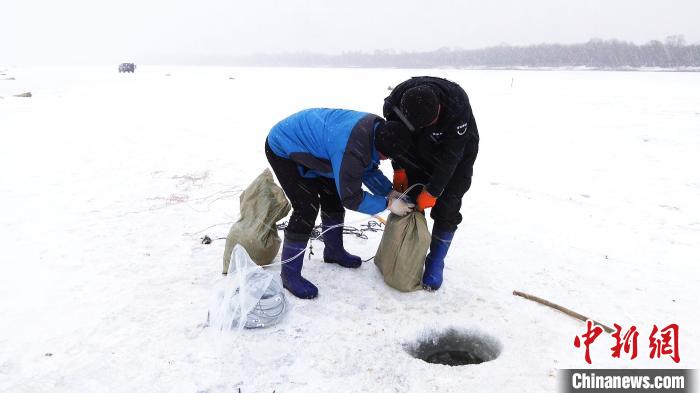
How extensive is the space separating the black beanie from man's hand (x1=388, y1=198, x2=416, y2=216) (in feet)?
1.89

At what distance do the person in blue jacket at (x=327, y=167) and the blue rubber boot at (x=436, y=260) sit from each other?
1.40 feet

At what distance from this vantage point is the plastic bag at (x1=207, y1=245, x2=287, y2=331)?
2902 mm

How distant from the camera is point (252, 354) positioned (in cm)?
270

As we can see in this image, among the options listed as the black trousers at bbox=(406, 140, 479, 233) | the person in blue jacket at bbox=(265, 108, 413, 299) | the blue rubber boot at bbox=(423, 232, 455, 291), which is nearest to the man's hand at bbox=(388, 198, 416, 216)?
the person in blue jacket at bbox=(265, 108, 413, 299)

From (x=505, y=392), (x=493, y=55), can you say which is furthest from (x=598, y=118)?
(x=493, y=55)

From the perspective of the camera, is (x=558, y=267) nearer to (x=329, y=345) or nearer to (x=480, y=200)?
(x=480, y=200)

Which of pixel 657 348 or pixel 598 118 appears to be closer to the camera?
pixel 657 348

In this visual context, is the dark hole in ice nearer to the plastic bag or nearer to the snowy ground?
the snowy ground

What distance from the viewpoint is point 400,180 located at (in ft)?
11.6

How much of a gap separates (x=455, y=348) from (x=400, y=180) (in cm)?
134

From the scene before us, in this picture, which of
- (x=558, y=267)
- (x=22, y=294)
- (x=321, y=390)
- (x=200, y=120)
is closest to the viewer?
(x=321, y=390)

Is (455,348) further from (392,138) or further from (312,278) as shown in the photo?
(392,138)

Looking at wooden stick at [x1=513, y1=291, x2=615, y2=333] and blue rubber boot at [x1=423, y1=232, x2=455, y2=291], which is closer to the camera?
wooden stick at [x1=513, y1=291, x2=615, y2=333]

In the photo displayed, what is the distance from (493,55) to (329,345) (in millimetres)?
135530
